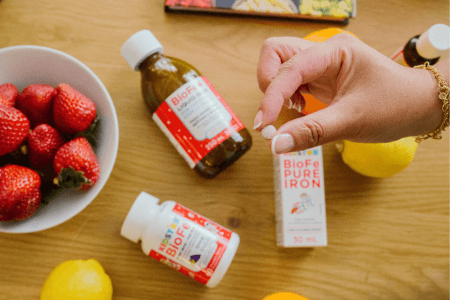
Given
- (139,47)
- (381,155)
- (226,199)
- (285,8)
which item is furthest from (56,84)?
(381,155)

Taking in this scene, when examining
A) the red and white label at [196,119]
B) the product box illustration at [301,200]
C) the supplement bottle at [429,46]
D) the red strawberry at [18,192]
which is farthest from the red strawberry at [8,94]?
the supplement bottle at [429,46]

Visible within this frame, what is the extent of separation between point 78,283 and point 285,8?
691 mm

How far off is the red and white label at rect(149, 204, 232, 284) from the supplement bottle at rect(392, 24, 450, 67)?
536mm

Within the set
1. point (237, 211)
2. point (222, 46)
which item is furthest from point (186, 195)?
point (222, 46)

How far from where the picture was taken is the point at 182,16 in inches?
26.9

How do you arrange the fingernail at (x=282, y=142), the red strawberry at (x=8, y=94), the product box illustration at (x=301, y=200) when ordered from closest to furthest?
the fingernail at (x=282, y=142) < the red strawberry at (x=8, y=94) < the product box illustration at (x=301, y=200)

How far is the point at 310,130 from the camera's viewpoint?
0.41m

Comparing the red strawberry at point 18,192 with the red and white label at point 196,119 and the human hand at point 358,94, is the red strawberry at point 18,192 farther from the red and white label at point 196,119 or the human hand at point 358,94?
the human hand at point 358,94

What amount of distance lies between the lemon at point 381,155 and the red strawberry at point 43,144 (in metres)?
0.56

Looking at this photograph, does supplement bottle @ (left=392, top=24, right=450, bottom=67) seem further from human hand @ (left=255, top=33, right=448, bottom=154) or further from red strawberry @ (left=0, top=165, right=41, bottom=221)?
red strawberry @ (left=0, top=165, right=41, bottom=221)

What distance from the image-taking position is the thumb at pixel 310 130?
41 cm

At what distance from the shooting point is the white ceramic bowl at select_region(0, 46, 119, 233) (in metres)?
0.49

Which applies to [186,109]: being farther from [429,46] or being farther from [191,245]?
[429,46]

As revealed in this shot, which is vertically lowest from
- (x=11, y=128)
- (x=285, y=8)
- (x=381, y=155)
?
(x=381, y=155)
